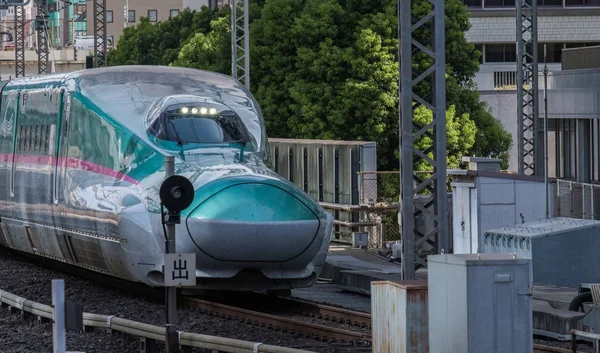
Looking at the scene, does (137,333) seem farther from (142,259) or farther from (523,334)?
(523,334)

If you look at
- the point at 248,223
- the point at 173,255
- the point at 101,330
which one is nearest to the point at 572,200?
→ the point at 248,223

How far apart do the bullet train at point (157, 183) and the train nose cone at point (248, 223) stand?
0.01 m

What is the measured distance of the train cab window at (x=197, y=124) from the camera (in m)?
20.1

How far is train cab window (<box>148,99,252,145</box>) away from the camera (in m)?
20.1

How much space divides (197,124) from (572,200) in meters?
14.6

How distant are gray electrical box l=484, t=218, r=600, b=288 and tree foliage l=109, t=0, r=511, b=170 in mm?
19980

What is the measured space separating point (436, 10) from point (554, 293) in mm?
5667

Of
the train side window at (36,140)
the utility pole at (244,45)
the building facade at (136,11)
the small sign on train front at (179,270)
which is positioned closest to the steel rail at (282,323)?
the small sign on train front at (179,270)

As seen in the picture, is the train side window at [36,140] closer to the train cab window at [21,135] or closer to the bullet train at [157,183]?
the bullet train at [157,183]

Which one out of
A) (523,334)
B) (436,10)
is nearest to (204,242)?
(436,10)

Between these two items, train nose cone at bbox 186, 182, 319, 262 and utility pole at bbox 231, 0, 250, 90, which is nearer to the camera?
train nose cone at bbox 186, 182, 319, 262

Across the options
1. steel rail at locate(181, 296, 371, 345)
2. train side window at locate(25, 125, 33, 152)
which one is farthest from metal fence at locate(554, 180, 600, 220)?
steel rail at locate(181, 296, 371, 345)

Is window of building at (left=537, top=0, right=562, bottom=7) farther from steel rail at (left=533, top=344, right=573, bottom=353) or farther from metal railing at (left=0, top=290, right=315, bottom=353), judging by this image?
steel rail at (left=533, top=344, right=573, bottom=353)

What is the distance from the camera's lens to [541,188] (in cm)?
2836
